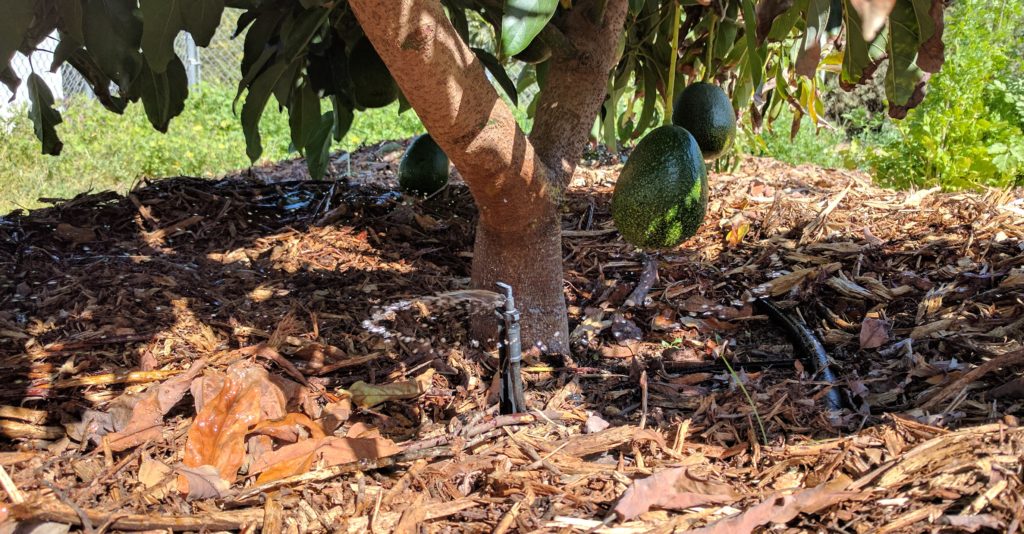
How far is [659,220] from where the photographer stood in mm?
1826

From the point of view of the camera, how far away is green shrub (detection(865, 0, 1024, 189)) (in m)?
3.44

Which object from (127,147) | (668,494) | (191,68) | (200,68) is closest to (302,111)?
(668,494)

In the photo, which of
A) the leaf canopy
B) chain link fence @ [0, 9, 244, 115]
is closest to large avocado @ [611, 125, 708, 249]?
the leaf canopy

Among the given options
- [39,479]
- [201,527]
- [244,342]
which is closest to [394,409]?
[244,342]

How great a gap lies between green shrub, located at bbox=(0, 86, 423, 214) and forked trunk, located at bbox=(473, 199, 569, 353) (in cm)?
248

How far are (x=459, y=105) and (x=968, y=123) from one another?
2.91 metres

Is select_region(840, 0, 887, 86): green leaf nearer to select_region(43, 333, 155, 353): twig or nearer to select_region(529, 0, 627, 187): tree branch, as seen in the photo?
select_region(529, 0, 627, 187): tree branch

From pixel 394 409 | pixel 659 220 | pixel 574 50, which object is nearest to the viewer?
pixel 394 409

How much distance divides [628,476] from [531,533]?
260 millimetres

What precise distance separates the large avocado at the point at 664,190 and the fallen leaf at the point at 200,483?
104cm

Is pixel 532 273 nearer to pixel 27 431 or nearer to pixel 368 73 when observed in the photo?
pixel 368 73

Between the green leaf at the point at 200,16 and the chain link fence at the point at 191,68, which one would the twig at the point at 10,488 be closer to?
the green leaf at the point at 200,16

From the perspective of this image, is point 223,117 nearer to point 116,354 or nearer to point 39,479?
point 116,354

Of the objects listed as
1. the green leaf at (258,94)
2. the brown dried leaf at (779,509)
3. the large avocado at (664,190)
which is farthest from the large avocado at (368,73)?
the brown dried leaf at (779,509)
